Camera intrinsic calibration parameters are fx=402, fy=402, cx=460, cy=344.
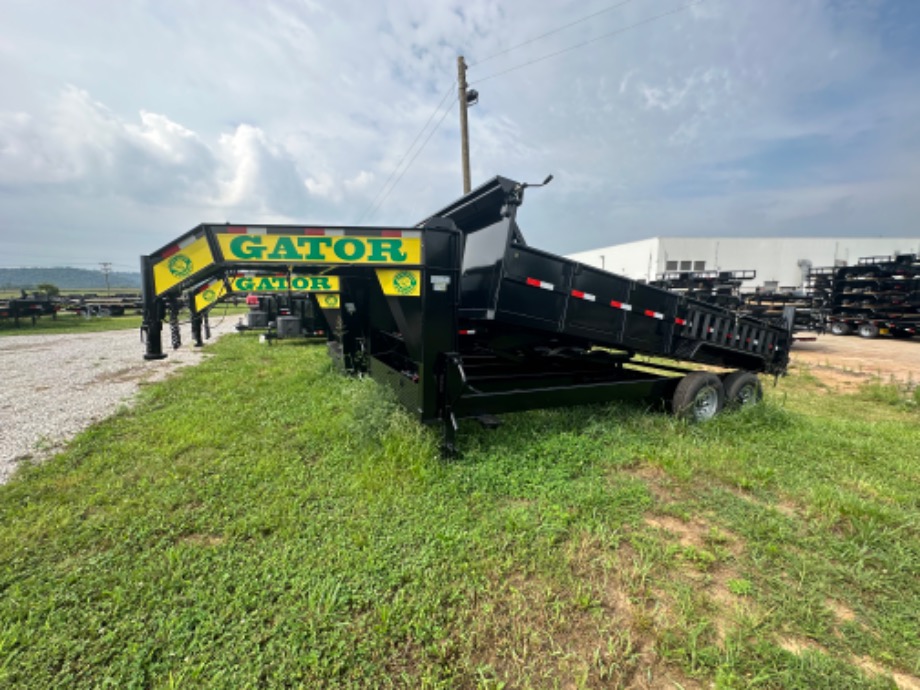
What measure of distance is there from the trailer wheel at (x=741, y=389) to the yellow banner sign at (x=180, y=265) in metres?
6.10

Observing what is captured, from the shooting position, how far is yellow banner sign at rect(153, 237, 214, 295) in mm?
3102

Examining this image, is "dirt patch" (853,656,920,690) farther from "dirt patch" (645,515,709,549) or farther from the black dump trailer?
the black dump trailer

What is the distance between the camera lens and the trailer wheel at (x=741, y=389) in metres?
5.33

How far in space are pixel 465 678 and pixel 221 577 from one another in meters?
1.46

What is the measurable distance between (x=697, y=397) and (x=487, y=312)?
2.93m

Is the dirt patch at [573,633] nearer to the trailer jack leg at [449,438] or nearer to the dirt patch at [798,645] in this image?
the dirt patch at [798,645]

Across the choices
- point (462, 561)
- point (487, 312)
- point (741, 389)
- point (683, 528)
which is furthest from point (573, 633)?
point (741, 389)

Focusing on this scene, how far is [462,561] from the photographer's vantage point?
240 cm

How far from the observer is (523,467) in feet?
11.9

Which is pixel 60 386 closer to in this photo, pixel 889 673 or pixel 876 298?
pixel 889 673

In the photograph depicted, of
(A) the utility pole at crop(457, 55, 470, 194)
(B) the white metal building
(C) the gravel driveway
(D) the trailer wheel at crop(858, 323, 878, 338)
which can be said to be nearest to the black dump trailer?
A: (C) the gravel driveway

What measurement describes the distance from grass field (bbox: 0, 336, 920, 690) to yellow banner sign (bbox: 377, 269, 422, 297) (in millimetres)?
1408

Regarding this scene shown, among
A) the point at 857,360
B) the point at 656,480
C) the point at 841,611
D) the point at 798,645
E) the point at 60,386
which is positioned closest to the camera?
the point at 798,645

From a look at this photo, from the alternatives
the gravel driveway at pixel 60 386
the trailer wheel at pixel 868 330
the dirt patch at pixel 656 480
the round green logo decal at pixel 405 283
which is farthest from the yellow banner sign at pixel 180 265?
the trailer wheel at pixel 868 330
